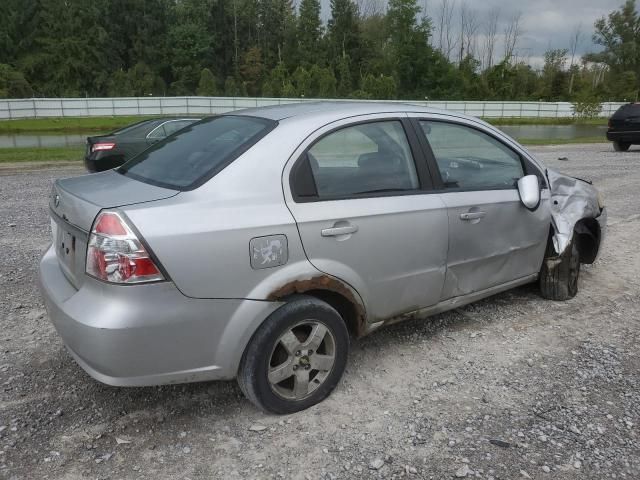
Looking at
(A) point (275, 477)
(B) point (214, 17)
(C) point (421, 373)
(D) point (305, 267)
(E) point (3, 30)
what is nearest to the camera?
(A) point (275, 477)

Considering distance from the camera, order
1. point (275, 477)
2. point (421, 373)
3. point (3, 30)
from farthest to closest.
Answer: point (3, 30)
point (421, 373)
point (275, 477)

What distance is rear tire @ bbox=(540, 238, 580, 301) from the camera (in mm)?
4430

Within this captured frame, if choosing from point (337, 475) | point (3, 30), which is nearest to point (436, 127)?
point (337, 475)

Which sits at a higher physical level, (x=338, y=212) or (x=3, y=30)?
(x=3, y=30)

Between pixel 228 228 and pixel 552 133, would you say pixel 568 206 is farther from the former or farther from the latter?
pixel 552 133

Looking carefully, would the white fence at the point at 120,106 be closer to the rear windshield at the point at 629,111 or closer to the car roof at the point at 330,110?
the rear windshield at the point at 629,111

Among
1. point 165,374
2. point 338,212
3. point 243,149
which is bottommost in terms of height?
point 165,374

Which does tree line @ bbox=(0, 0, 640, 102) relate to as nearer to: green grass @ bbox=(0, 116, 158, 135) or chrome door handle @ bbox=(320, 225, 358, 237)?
green grass @ bbox=(0, 116, 158, 135)

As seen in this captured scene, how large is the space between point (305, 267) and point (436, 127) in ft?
4.78

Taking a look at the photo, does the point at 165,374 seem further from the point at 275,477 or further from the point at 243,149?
the point at 243,149

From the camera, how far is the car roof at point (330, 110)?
3.29 m

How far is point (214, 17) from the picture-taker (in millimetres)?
71562

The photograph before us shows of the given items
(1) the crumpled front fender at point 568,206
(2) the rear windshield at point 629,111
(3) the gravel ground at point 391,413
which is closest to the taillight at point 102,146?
(3) the gravel ground at point 391,413

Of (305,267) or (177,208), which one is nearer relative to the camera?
(177,208)
